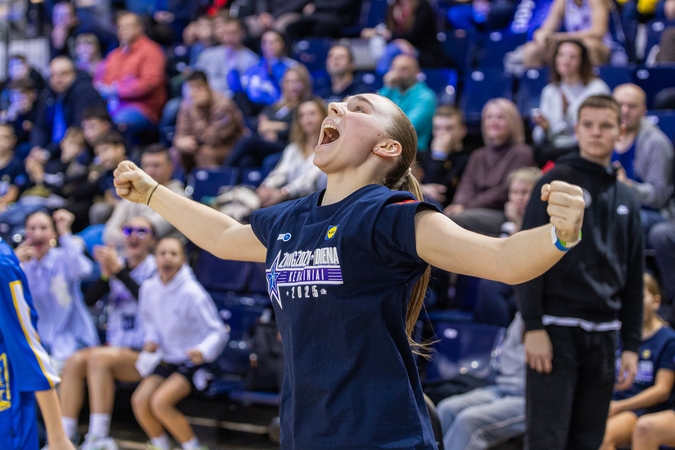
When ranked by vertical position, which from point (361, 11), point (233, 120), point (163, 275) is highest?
point (361, 11)

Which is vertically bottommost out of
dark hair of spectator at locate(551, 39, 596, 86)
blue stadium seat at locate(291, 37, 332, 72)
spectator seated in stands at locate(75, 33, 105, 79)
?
dark hair of spectator at locate(551, 39, 596, 86)

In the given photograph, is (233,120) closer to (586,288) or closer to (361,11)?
(361,11)

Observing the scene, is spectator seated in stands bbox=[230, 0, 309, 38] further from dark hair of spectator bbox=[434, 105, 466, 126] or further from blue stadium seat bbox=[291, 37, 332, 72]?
dark hair of spectator bbox=[434, 105, 466, 126]

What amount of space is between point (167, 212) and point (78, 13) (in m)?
9.81

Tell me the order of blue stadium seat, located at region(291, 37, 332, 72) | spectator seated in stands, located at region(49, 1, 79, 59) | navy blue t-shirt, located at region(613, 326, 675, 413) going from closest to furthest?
navy blue t-shirt, located at region(613, 326, 675, 413)
blue stadium seat, located at region(291, 37, 332, 72)
spectator seated in stands, located at region(49, 1, 79, 59)

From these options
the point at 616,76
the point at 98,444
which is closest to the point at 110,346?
the point at 98,444

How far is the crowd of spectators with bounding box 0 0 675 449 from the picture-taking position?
5.42m

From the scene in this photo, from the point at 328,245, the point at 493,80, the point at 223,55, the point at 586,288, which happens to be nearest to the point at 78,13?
the point at 223,55

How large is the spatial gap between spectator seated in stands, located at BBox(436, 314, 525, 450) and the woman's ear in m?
2.57

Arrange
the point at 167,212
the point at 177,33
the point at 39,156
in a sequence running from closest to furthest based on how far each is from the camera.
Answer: the point at 167,212
the point at 39,156
the point at 177,33

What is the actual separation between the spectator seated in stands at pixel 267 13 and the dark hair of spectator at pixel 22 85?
2.60 metres

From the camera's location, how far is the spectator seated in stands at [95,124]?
8.25 m

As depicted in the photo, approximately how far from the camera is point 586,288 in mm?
3480

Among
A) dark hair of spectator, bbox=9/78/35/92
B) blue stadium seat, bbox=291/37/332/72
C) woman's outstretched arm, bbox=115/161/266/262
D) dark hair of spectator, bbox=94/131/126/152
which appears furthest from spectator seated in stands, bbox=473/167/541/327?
dark hair of spectator, bbox=9/78/35/92
